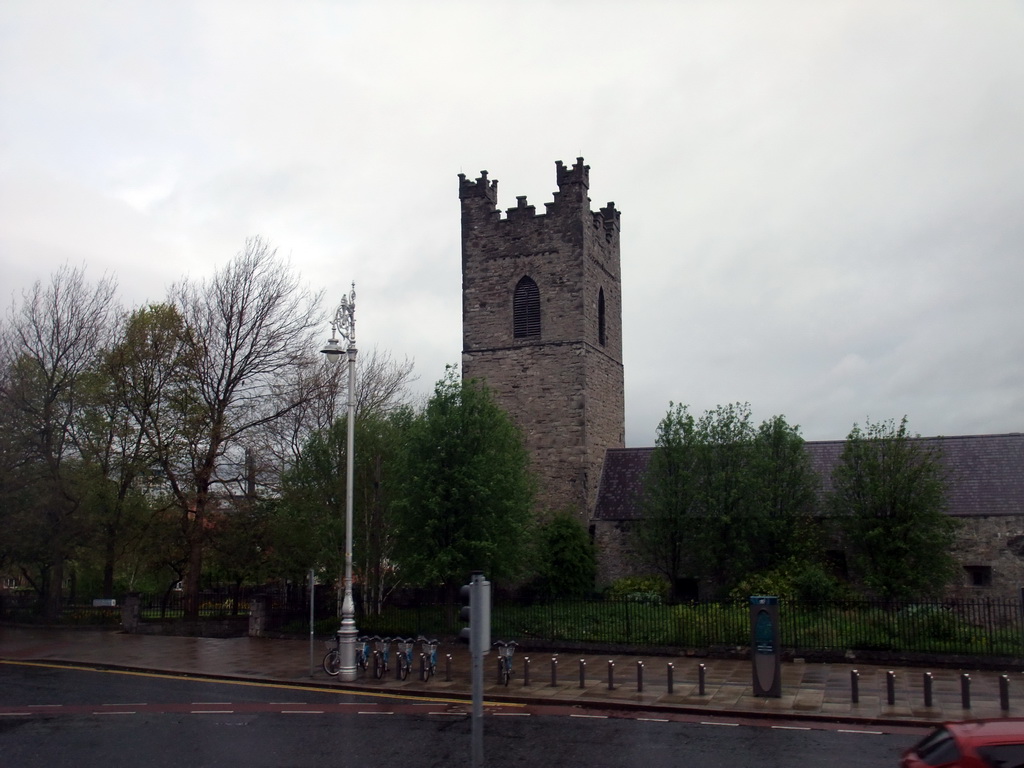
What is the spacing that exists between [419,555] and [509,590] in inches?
312

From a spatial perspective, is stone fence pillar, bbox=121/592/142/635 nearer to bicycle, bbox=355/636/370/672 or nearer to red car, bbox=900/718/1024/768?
bicycle, bbox=355/636/370/672

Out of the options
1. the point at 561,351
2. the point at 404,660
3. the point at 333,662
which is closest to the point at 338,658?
the point at 333,662

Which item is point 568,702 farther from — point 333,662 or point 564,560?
point 564,560

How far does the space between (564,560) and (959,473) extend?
49.4ft

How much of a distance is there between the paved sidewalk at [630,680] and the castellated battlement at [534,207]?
1911 cm

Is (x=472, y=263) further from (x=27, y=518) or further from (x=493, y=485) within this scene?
(x=27, y=518)

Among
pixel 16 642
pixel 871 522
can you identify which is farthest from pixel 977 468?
pixel 16 642

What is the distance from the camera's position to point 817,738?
43.8 feet

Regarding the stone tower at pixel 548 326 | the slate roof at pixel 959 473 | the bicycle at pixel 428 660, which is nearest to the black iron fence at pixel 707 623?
the slate roof at pixel 959 473

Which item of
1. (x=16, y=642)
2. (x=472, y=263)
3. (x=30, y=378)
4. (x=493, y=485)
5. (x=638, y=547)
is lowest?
(x=16, y=642)

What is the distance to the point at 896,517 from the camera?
28109mm

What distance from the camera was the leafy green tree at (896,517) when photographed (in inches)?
1085

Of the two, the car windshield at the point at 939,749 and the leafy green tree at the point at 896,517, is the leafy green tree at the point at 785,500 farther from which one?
the car windshield at the point at 939,749

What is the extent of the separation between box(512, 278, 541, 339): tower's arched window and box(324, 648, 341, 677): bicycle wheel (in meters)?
18.7
